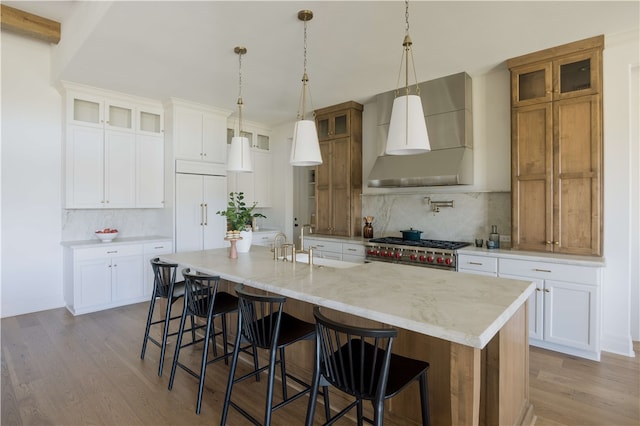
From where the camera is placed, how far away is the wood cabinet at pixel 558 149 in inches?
119

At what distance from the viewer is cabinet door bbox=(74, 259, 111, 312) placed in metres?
4.06

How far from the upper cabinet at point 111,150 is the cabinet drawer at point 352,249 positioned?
9.14ft

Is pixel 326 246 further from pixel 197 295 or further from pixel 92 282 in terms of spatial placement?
pixel 92 282

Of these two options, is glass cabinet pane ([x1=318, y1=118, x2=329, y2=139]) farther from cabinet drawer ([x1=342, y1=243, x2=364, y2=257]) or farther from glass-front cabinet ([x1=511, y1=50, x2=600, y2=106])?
glass-front cabinet ([x1=511, y1=50, x2=600, y2=106])

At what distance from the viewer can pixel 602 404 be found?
228 cm

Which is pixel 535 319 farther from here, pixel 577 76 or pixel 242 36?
pixel 242 36

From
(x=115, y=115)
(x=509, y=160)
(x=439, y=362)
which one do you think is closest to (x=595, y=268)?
(x=509, y=160)

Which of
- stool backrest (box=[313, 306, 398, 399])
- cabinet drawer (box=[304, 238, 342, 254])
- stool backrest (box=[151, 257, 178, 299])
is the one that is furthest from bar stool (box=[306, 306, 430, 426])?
cabinet drawer (box=[304, 238, 342, 254])

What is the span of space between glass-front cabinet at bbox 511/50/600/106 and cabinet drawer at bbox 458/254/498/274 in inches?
63.0

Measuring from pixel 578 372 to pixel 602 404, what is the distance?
1.46 ft

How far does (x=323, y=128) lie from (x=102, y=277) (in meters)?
3.65

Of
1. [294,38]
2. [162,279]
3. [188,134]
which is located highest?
[294,38]

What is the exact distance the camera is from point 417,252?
12.3ft

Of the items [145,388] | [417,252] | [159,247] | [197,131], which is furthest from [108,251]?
[417,252]
